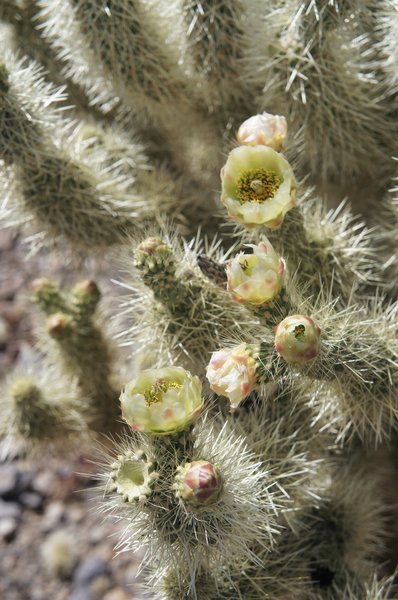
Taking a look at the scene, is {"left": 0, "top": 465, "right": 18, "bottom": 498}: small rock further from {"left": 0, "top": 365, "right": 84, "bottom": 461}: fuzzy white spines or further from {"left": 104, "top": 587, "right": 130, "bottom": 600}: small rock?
{"left": 104, "top": 587, "right": 130, "bottom": 600}: small rock

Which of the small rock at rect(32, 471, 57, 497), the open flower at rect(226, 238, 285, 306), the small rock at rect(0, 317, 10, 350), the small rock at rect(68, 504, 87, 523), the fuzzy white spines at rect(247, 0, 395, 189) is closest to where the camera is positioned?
the open flower at rect(226, 238, 285, 306)

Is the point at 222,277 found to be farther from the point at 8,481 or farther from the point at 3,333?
the point at 3,333

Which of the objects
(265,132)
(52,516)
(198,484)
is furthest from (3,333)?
(198,484)

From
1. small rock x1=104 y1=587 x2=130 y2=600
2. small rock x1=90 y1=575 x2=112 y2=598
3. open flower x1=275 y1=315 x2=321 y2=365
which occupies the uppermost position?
open flower x1=275 y1=315 x2=321 y2=365

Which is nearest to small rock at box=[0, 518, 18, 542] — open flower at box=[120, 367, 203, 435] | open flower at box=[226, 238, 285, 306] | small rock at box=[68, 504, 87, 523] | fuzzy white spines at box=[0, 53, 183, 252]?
small rock at box=[68, 504, 87, 523]

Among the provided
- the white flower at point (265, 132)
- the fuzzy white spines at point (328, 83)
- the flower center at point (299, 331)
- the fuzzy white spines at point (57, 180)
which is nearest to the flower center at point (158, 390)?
the flower center at point (299, 331)

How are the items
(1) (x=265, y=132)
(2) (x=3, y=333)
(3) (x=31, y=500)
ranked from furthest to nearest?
(2) (x=3, y=333) → (3) (x=31, y=500) → (1) (x=265, y=132)

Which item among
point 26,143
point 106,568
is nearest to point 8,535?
point 106,568
